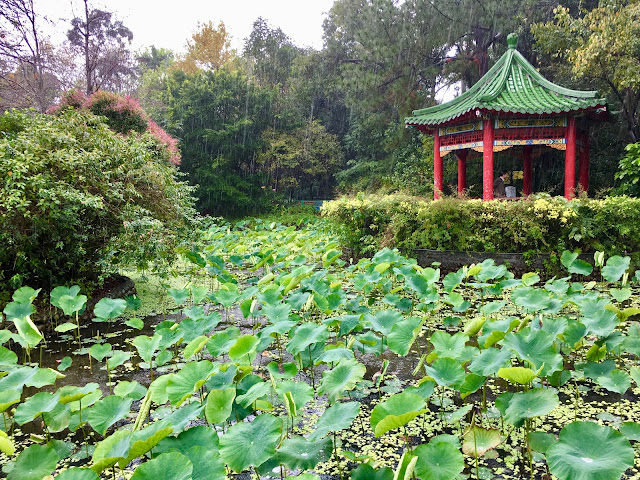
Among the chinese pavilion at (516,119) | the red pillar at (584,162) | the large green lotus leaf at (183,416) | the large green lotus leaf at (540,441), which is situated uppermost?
the chinese pavilion at (516,119)

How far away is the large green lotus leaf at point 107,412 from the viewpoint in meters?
1.73

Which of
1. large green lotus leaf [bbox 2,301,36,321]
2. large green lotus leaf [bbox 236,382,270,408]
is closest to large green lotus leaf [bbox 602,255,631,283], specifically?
large green lotus leaf [bbox 236,382,270,408]

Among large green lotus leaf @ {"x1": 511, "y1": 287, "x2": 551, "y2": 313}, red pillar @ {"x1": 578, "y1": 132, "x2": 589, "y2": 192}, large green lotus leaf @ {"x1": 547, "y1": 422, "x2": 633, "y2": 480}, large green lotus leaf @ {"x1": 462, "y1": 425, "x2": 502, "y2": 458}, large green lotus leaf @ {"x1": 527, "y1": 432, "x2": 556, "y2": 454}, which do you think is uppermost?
red pillar @ {"x1": 578, "y1": 132, "x2": 589, "y2": 192}

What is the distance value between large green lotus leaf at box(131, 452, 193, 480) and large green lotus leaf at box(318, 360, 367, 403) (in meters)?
0.79

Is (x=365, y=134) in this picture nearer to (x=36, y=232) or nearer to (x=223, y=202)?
(x=223, y=202)

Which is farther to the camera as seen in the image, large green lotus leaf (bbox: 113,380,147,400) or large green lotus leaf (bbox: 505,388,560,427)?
large green lotus leaf (bbox: 113,380,147,400)

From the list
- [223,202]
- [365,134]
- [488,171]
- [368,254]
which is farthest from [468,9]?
[223,202]

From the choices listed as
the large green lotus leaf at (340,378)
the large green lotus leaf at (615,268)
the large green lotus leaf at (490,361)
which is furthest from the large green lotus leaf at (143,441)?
the large green lotus leaf at (615,268)

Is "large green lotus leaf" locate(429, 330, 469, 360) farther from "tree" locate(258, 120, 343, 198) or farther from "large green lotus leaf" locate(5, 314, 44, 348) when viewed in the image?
"tree" locate(258, 120, 343, 198)

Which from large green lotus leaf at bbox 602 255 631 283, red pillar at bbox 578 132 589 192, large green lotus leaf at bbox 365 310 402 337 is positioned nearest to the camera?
large green lotus leaf at bbox 365 310 402 337

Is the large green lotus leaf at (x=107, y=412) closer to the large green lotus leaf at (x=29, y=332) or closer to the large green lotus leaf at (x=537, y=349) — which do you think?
the large green lotus leaf at (x=29, y=332)

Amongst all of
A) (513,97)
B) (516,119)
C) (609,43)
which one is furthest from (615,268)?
(609,43)

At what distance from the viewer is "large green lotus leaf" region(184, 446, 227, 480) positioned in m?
1.30

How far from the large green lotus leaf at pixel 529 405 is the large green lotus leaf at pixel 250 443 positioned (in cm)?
92
